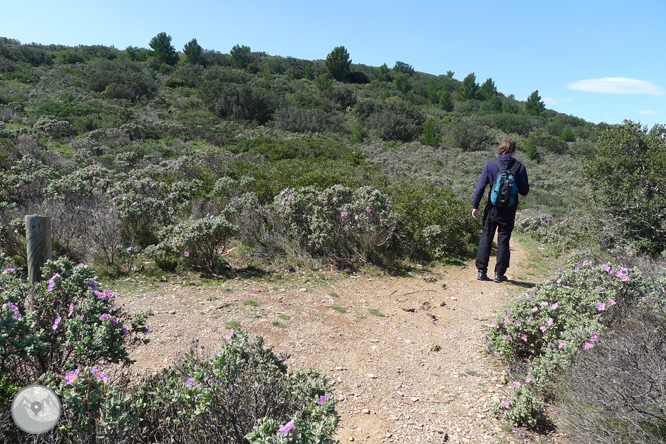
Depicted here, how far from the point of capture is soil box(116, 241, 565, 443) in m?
2.73

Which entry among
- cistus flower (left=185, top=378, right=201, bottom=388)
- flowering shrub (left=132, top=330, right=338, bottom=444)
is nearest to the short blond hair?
flowering shrub (left=132, top=330, right=338, bottom=444)

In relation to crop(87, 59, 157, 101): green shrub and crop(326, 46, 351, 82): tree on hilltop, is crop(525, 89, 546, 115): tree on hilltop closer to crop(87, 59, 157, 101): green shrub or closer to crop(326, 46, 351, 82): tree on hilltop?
crop(326, 46, 351, 82): tree on hilltop

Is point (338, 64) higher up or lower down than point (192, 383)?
higher up

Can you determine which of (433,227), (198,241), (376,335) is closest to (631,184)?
(433,227)

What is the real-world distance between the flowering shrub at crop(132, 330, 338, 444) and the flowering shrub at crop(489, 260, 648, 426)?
1557 mm

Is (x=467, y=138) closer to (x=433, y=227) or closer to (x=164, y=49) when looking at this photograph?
(x=433, y=227)

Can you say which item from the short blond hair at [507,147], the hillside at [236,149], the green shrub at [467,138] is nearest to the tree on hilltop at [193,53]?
the hillside at [236,149]

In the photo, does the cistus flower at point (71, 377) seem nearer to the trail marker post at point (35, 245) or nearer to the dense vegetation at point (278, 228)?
the dense vegetation at point (278, 228)

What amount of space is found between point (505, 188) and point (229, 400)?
4230 mm

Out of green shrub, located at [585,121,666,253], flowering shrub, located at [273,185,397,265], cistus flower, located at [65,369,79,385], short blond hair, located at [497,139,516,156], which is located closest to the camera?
cistus flower, located at [65,369,79,385]

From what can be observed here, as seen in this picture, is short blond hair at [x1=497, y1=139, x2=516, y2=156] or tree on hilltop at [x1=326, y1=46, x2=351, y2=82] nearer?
short blond hair at [x1=497, y1=139, x2=516, y2=156]

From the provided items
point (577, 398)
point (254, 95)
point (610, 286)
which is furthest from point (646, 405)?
point (254, 95)

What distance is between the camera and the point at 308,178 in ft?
26.5

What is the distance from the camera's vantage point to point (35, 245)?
3.14m
